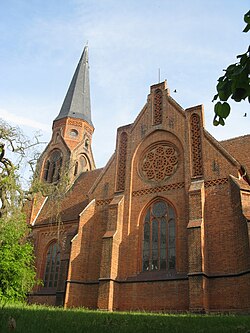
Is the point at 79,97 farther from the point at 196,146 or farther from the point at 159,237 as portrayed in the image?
the point at 159,237

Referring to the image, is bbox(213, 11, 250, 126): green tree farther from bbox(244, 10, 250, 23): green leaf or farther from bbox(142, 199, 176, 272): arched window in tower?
bbox(142, 199, 176, 272): arched window in tower

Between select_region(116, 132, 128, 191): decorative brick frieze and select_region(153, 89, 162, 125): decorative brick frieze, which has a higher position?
select_region(153, 89, 162, 125): decorative brick frieze

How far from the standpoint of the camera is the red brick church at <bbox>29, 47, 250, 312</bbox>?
16.5 m

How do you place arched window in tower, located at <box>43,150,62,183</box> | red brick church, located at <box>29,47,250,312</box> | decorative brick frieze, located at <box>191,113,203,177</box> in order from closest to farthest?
red brick church, located at <box>29,47,250,312</box>, decorative brick frieze, located at <box>191,113,203,177</box>, arched window in tower, located at <box>43,150,62,183</box>

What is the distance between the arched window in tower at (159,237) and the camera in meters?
18.7

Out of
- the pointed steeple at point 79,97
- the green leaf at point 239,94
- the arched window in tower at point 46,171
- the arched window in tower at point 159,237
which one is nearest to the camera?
the green leaf at point 239,94

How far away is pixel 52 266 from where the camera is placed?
980 inches

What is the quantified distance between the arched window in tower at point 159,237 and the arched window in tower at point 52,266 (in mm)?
7997

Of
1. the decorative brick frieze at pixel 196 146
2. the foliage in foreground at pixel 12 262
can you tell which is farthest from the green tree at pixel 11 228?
the decorative brick frieze at pixel 196 146

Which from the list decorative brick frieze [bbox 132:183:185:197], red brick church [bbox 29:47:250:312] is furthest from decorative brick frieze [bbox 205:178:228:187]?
decorative brick frieze [bbox 132:183:185:197]

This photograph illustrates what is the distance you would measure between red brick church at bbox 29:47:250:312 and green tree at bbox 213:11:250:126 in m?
12.7

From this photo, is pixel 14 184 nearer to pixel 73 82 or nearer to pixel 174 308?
pixel 174 308

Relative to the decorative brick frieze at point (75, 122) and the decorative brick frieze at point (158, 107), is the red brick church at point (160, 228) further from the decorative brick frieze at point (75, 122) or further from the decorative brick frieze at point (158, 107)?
the decorative brick frieze at point (75, 122)

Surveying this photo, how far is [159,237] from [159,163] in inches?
176
